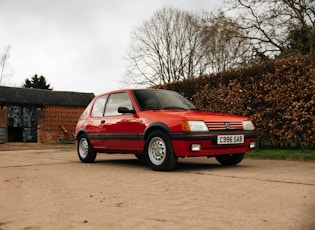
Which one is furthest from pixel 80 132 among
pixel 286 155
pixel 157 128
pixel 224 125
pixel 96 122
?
pixel 286 155

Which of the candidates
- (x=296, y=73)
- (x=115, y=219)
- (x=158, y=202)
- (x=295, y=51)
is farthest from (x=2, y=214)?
(x=295, y=51)

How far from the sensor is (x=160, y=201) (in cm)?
418

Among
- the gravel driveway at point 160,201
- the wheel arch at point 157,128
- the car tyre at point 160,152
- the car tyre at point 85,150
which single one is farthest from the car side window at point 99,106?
the gravel driveway at point 160,201

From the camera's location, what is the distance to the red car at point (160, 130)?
22.1ft

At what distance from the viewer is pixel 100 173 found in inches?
271

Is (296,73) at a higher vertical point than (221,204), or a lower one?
higher

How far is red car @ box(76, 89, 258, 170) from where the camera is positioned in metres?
6.74

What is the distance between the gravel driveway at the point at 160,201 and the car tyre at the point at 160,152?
0.35 m

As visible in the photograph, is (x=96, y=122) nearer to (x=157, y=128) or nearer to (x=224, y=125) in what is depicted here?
(x=157, y=128)

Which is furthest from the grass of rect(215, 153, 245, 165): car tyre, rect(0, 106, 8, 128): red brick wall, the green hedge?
rect(0, 106, 8, 128): red brick wall

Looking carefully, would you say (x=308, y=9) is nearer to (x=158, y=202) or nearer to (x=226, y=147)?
(x=226, y=147)

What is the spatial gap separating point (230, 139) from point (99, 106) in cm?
342

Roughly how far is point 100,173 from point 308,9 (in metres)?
16.9

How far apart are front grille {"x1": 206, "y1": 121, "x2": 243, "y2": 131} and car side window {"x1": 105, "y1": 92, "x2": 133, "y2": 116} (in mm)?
A: 1847
